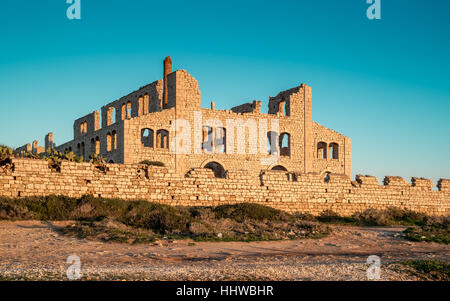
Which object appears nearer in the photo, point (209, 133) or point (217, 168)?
point (217, 168)

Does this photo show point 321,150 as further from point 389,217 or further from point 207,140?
point 389,217

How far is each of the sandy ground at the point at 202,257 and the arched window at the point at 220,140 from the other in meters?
18.6

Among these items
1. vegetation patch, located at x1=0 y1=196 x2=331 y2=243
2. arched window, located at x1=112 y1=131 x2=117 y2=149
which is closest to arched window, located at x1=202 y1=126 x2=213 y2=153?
arched window, located at x1=112 y1=131 x2=117 y2=149

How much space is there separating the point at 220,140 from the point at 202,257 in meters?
24.0

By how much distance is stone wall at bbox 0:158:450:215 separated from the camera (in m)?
14.3

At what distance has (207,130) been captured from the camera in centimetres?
3158

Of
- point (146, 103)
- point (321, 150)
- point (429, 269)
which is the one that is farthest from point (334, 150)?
point (429, 269)

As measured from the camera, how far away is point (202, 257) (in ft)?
29.4

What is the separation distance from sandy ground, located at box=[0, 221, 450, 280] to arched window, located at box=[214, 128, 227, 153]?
18.6 m

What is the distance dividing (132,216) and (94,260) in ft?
16.7

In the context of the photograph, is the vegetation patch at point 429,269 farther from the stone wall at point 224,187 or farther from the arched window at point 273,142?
the arched window at point 273,142

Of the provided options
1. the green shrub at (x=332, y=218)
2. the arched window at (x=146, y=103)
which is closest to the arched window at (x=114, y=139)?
the arched window at (x=146, y=103)

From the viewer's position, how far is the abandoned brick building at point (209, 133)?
27.9 metres
